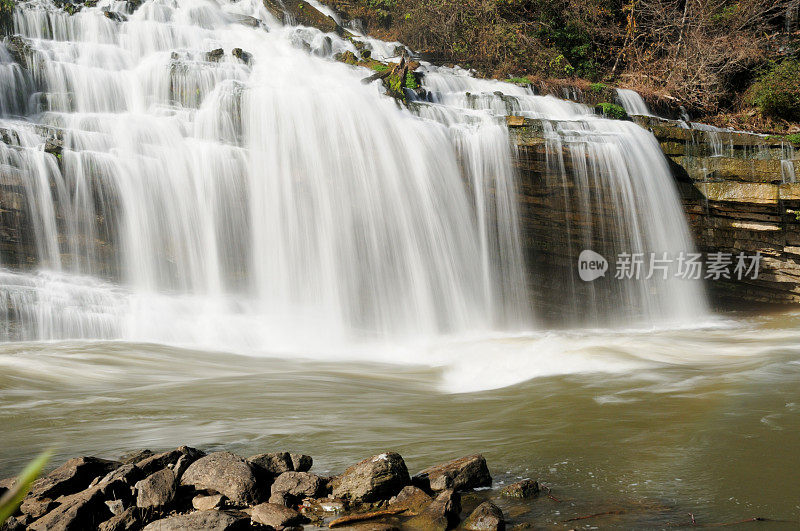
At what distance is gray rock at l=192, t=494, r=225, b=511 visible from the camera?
129 inches

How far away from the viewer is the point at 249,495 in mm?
3330

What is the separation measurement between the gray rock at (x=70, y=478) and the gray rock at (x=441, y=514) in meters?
1.77

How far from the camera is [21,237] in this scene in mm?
8961

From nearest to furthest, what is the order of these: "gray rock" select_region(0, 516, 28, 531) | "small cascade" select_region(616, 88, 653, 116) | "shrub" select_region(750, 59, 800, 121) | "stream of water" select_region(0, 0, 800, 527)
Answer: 1. "gray rock" select_region(0, 516, 28, 531)
2. "stream of water" select_region(0, 0, 800, 527)
3. "shrub" select_region(750, 59, 800, 121)
4. "small cascade" select_region(616, 88, 653, 116)

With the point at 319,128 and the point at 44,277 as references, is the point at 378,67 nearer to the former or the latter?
the point at 319,128

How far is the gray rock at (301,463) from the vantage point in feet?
12.2

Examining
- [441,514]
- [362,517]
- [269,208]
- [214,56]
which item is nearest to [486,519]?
[441,514]

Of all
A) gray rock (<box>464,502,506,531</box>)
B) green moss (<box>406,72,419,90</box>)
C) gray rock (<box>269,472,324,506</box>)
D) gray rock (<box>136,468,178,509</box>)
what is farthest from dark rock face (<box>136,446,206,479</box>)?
green moss (<box>406,72,419,90</box>)

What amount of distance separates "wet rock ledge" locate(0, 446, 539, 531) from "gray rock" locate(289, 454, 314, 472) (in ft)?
0.04

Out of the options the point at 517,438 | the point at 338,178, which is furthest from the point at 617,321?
the point at 517,438

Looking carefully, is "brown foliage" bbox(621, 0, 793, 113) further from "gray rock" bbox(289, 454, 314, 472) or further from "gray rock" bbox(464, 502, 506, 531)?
"gray rock" bbox(464, 502, 506, 531)

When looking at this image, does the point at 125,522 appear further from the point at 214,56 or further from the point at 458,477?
the point at 214,56

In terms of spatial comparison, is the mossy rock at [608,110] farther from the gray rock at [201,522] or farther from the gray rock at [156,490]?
the gray rock at [201,522]

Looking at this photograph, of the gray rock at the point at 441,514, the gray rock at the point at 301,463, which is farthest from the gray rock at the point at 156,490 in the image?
the gray rock at the point at 441,514
